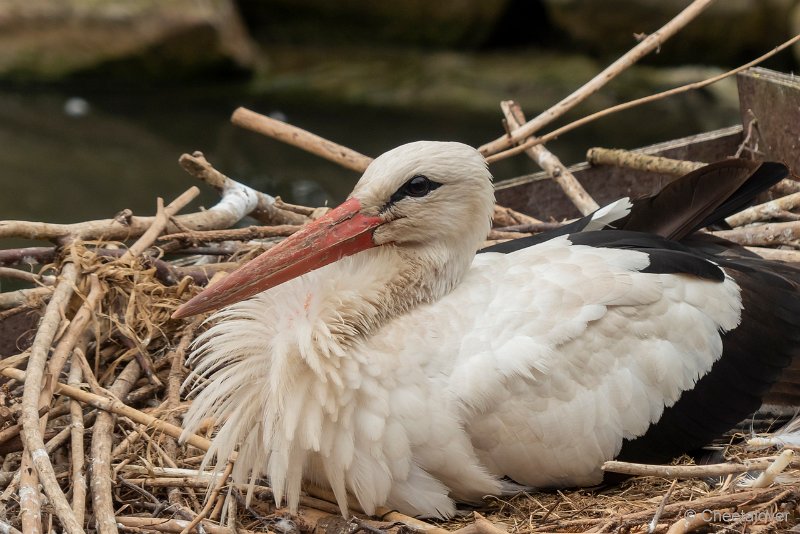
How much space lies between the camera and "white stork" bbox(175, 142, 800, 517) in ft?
9.77

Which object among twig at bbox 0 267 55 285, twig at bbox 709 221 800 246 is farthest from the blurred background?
twig at bbox 0 267 55 285

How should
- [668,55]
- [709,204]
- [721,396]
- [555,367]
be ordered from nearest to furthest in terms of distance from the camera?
[555,367], [721,396], [709,204], [668,55]

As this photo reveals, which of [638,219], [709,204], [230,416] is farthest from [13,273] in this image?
[709,204]

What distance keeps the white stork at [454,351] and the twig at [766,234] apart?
0.75 m

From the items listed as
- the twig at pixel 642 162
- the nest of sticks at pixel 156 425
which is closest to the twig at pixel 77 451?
the nest of sticks at pixel 156 425

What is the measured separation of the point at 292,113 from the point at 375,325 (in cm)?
973

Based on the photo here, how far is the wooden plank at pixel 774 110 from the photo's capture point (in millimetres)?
4824

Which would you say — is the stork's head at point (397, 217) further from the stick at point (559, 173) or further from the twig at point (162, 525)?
the stick at point (559, 173)

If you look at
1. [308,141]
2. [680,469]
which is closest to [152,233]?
[308,141]

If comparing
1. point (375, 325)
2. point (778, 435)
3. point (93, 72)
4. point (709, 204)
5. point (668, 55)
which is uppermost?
point (93, 72)

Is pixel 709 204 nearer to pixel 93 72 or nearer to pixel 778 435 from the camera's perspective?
pixel 778 435

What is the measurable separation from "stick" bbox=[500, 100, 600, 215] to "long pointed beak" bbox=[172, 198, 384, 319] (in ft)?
4.98

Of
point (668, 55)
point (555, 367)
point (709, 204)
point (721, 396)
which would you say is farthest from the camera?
point (668, 55)

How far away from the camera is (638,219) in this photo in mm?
3828
